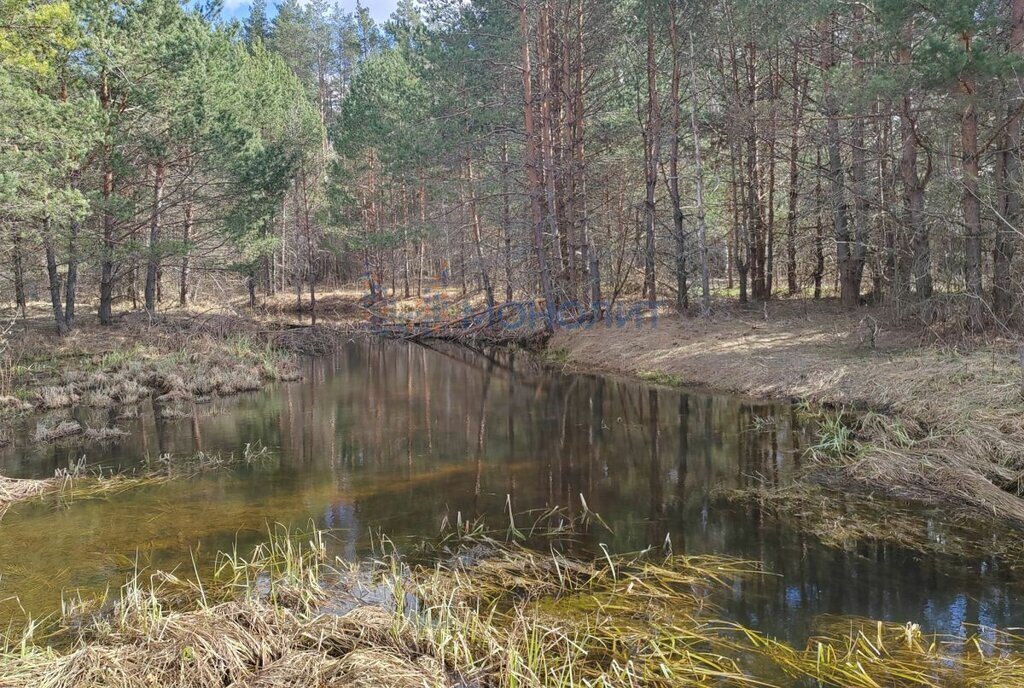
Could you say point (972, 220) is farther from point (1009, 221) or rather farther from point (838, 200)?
point (838, 200)

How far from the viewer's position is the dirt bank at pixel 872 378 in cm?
729

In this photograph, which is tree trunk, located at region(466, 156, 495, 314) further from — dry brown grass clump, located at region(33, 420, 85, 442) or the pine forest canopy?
dry brown grass clump, located at region(33, 420, 85, 442)

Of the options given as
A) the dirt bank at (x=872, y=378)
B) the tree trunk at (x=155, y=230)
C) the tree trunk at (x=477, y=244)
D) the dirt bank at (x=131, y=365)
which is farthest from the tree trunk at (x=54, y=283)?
the dirt bank at (x=872, y=378)

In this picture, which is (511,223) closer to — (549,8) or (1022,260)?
(549,8)

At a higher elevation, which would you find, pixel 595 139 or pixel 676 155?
pixel 595 139

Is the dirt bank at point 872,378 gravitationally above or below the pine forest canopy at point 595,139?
below

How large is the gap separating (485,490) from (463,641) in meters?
3.88

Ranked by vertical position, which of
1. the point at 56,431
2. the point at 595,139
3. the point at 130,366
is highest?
the point at 595,139

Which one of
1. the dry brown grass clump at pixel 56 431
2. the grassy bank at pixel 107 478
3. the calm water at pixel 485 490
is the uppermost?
the dry brown grass clump at pixel 56 431

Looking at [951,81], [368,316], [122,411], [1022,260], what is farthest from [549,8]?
[368,316]

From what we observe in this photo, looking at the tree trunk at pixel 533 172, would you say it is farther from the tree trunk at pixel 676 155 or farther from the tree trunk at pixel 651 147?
the tree trunk at pixel 676 155

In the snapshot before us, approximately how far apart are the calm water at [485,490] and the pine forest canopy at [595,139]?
475cm

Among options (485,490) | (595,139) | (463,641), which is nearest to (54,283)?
(485,490)

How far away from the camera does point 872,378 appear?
10852 mm
